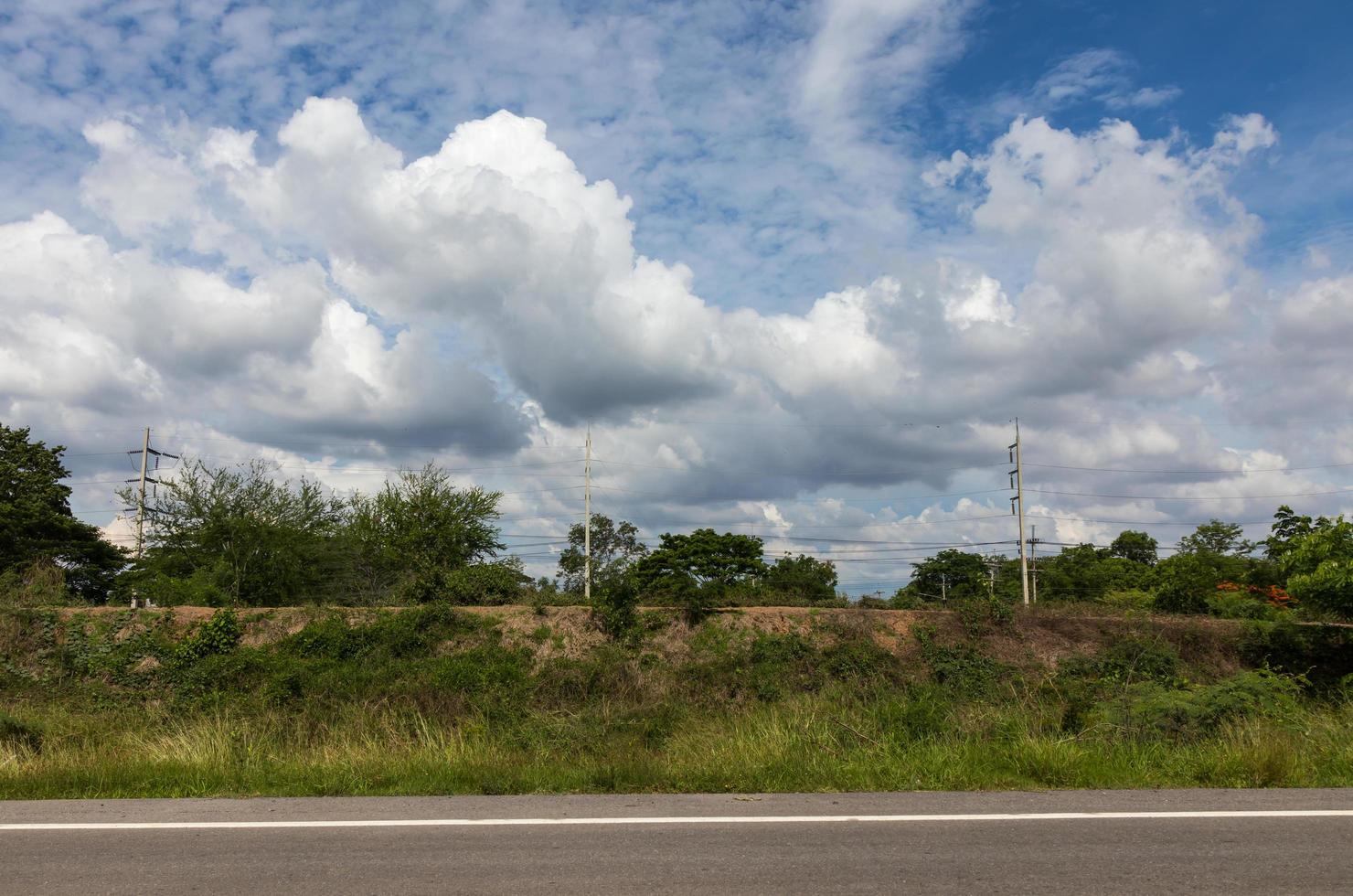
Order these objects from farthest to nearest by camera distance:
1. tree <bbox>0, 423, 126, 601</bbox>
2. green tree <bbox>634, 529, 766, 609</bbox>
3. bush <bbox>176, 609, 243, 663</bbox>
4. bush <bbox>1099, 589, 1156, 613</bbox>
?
green tree <bbox>634, 529, 766, 609</bbox> → tree <bbox>0, 423, 126, 601</bbox> → bush <bbox>1099, 589, 1156, 613</bbox> → bush <bbox>176, 609, 243, 663</bbox>

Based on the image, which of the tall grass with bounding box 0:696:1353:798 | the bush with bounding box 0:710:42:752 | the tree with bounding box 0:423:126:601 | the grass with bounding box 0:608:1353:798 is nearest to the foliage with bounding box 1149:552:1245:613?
the grass with bounding box 0:608:1353:798

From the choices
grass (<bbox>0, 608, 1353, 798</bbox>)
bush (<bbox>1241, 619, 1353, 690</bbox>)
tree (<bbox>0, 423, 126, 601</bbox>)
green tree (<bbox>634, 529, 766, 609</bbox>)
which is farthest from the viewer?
green tree (<bbox>634, 529, 766, 609</bbox>)

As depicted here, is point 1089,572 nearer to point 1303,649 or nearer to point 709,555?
point 709,555

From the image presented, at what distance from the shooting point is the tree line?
24281mm

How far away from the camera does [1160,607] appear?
1123 inches

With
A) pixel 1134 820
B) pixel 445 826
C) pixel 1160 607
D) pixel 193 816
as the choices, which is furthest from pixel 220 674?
pixel 1160 607

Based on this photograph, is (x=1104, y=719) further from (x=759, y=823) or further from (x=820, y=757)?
(x=759, y=823)

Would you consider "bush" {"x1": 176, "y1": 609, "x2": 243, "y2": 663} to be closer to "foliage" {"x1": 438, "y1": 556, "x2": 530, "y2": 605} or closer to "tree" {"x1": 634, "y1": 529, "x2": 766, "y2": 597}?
"foliage" {"x1": 438, "y1": 556, "x2": 530, "y2": 605}

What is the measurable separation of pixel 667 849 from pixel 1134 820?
3788mm

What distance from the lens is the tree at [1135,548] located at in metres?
85.5

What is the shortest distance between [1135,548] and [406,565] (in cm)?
6967

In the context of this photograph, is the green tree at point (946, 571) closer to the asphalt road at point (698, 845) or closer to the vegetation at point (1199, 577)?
the vegetation at point (1199, 577)

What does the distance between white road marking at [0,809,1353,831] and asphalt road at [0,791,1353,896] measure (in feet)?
0.11

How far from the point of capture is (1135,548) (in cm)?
8606
